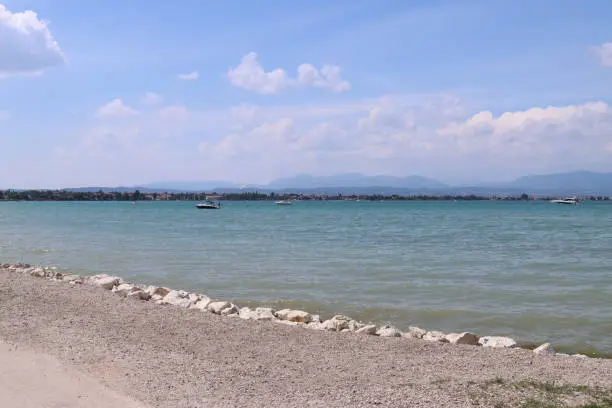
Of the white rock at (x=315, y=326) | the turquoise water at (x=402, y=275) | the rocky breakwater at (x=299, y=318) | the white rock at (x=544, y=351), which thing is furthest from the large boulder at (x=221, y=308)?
the white rock at (x=544, y=351)

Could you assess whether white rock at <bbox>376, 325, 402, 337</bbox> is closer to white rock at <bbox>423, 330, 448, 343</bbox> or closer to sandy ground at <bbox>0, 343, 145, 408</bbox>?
white rock at <bbox>423, 330, 448, 343</bbox>

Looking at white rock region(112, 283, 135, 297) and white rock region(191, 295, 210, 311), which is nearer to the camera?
white rock region(191, 295, 210, 311)

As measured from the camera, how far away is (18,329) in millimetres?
10180

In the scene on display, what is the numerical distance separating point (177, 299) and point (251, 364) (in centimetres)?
642

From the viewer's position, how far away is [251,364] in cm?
877

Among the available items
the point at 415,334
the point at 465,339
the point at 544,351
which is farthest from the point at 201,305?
the point at 544,351

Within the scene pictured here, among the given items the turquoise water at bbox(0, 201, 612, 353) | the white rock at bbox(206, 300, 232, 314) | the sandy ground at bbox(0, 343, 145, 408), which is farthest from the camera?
the turquoise water at bbox(0, 201, 612, 353)

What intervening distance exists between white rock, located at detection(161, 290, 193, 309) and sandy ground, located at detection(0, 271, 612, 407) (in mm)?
1835

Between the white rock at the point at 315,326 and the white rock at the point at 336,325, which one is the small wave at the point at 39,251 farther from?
the white rock at the point at 336,325

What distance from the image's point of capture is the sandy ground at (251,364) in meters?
7.29

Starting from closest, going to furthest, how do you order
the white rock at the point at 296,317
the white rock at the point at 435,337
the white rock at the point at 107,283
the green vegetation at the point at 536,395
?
the green vegetation at the point at 536,395 < the white rock at the point at 435,337 < the white rock at the point at 296,317 < the white rock at the point at 107,283

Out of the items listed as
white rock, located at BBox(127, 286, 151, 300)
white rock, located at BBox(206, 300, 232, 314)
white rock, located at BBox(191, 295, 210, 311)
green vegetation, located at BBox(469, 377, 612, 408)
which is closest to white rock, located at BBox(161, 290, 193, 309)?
white rock, located at BBox(191, 295, 210, 311)

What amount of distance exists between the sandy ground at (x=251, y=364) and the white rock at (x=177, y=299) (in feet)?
6.02

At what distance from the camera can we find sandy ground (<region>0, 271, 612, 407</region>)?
729cm
